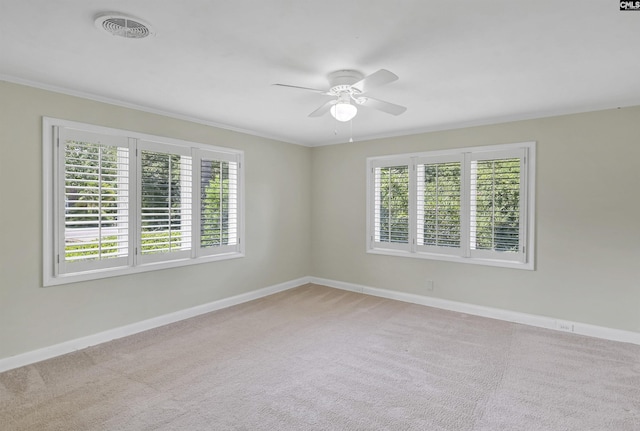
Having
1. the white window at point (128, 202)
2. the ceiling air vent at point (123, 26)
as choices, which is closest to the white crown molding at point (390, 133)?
the white window at point (128, 202)

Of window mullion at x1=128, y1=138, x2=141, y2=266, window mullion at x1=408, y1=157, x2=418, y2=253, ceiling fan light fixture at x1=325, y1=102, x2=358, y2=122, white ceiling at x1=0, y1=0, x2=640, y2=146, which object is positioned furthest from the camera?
window mullion at x1=408, y1=157, x2=418, y2=253

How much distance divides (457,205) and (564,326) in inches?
68.1

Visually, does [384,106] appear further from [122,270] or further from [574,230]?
[122,270]

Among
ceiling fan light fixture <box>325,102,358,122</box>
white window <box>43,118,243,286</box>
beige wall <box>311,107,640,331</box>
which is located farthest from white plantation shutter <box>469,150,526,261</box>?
white window <box>43,118,243,286</box>

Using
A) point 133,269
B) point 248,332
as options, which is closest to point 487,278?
point 248,332

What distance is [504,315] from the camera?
167 inches

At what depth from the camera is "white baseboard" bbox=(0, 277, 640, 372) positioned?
3129 mm

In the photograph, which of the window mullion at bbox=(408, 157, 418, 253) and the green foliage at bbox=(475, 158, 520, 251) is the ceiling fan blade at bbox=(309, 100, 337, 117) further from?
the green foliage at bbox=(475, 158, 520, 251)

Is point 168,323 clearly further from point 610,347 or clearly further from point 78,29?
point 610,347

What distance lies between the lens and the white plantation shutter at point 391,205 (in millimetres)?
5027

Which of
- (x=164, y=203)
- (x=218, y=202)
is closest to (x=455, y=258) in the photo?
(x=218, y=202)

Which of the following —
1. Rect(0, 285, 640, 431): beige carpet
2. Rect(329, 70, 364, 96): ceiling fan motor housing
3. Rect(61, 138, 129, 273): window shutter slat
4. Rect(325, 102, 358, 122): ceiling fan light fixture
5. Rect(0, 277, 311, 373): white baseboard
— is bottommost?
Rect(0, 285, 640, 431): beige carpet

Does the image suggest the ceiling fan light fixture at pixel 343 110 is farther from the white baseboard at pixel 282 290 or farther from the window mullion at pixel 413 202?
the white baseboard at pixel 282 290

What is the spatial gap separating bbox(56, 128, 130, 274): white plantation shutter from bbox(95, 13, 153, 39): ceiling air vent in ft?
5.22
